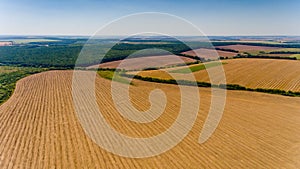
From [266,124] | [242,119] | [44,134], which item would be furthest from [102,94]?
[266,124]

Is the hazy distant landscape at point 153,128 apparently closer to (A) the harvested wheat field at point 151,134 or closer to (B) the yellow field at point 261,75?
(A) the harvested wheat field at point 151,134

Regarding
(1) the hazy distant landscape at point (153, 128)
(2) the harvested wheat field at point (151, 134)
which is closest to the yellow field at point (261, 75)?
(1) the hazy distant landscape at point (153, 128)

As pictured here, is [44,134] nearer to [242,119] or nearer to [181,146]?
[181,146]

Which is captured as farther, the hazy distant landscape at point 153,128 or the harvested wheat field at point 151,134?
the hazy distant landscape at point 153,128

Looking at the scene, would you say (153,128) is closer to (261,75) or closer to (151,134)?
(151,134)

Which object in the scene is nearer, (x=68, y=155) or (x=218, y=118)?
(x=68, y=155)

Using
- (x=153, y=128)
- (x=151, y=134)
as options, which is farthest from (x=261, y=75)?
(x=151, y=134)

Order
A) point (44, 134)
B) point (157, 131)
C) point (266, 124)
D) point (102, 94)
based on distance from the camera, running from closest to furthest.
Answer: point (44, 134)
point (157, 131)
point (266, 124)
point (102, 94)
